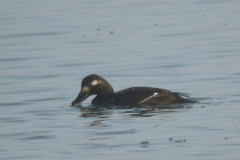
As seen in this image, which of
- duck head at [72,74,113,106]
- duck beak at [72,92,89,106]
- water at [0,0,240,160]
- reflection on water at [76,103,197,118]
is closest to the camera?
water at [0,0,240,160]

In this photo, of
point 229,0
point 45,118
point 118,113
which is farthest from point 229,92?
point 229,0

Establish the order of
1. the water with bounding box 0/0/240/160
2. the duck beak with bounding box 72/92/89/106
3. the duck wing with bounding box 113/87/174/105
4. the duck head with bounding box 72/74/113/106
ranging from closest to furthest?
the water with bounding box 0/0/240/160 < the duck wing with bounding box 113/87/174/105 < the duck beak with bounding box 72/92/89/106 < the duck head with bounding box 72/74/113/106

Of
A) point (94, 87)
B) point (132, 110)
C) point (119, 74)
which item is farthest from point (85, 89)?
point (119, 74)

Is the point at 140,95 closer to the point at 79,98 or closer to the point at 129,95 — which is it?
the point at 129,95

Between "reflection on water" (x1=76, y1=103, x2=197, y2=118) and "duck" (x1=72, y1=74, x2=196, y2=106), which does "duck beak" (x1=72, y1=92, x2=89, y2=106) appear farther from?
"reflection on water" (x1=76, y1=103, x2=197, y2=118)

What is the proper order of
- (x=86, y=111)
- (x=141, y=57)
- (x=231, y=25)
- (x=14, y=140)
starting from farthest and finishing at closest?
(x=231, y=25), (x=141, y=57), (x=86, y=111), (x=14, y=140)

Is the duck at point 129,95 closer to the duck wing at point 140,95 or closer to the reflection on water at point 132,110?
the duck wing at point 140,95

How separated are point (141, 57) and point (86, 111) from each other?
221 inches

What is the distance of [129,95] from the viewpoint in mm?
11445

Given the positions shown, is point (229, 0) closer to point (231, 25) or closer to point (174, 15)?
point (174, 15)

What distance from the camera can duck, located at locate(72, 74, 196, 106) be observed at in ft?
37.1

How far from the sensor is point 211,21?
21.9 metres

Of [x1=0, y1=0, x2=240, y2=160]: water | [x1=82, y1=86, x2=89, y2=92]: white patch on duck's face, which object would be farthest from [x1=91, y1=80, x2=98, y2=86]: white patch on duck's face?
[x1=0, y1=0, x2=240, y2=160]: water

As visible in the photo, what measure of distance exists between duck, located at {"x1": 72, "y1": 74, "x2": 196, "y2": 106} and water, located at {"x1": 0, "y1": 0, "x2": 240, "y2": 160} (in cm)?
27
